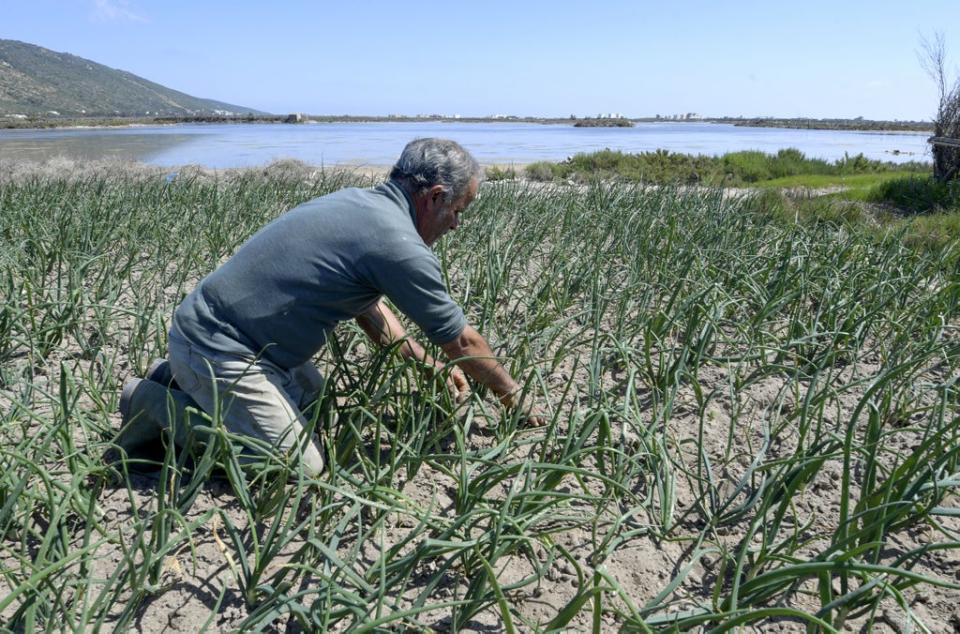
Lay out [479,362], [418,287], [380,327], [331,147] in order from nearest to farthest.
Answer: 1. [418,287]
2. [479,362]
3. [380,327]
4. [331,147]

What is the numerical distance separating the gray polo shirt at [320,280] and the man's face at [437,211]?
39 mm

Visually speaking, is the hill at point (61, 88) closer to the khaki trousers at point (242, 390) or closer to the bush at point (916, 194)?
the bush at point (916, 194)

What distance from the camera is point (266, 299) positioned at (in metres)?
1.95

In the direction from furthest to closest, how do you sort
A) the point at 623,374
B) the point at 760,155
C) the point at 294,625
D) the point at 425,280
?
the point at 760,155, the point at 623,374, the point at 425,280, the point at 294,625

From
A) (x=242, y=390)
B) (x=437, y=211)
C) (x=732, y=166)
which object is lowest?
(x=242, y=390)

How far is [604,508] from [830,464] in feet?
Result: 2.66

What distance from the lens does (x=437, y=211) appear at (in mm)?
2043

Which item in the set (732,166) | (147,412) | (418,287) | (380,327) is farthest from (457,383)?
(732,166)

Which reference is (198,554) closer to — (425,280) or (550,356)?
(425,280)

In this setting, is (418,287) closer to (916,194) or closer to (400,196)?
(400,196)

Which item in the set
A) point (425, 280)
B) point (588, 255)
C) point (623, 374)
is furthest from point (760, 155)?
point (425, 280)

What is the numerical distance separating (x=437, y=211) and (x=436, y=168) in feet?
0.44

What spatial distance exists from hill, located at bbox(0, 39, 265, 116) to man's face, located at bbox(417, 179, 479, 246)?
80.3m

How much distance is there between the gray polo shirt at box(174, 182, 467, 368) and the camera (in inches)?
73.9
